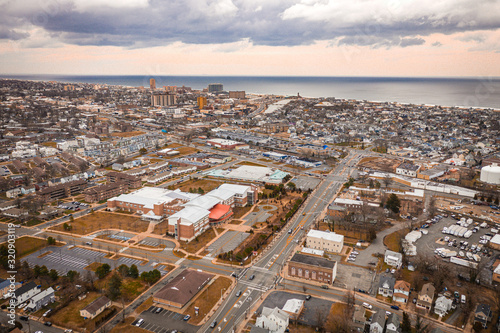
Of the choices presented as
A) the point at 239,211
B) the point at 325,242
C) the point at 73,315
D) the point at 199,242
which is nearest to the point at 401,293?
the point at 325,242

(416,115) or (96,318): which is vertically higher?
(416,115)

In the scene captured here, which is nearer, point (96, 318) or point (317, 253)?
point (96, 318)

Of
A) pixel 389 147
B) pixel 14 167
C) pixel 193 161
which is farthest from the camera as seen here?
pixel 389 147

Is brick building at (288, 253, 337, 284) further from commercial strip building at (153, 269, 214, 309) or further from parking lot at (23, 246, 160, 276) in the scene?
parking lot at (23, 246, 160, 276)

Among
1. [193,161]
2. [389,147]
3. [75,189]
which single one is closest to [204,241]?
[75,189]

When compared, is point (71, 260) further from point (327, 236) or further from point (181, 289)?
point (327, 236)

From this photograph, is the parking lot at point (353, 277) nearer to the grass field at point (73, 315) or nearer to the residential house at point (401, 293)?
the residential house at point (401, 293)

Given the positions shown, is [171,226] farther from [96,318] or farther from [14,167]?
[14,167]
